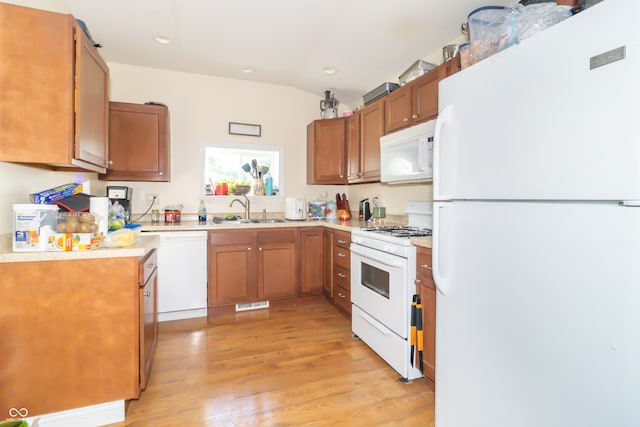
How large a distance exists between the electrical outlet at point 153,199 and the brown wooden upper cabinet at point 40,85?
6.15ft

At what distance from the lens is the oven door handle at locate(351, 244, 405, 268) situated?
2.02m

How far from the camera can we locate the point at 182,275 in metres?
2.93

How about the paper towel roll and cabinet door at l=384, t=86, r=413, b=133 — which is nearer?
the paper towel roll

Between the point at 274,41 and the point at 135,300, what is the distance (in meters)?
2.40

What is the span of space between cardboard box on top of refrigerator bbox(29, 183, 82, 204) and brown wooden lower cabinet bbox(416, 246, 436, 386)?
6.71 ft

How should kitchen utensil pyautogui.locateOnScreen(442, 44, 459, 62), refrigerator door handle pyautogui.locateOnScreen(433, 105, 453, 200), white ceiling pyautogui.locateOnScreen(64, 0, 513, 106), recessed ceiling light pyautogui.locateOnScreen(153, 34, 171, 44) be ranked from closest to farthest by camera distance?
refrigerator door handle pyautogui.locateOnScreen(433, 105, 453, 200), kitchen utensil pyautogui.locateOnScreen(442, 44, 459, 62), white ceiling pyautogui.locateOnScreen(64, 0, 513, 106), recessed ceiling light pyautogui.locateOnScreen(153, 34, 171, 44)

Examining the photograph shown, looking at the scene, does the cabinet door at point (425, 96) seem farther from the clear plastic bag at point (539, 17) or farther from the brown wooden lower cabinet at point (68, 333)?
the brown wooden lower cabinet at point (68, 333)

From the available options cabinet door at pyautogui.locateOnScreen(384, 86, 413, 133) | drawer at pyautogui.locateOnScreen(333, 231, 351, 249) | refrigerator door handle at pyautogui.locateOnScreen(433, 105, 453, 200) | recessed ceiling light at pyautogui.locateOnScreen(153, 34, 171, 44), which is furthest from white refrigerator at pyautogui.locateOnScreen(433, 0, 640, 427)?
recessed ceiling light at pyautogui.locateOnScreen(153, 34, 171, 44)

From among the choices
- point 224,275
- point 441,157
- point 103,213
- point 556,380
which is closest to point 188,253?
point 224,275

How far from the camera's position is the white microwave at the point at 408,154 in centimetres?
220

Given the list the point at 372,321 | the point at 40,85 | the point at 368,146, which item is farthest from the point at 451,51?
the point at 40,85

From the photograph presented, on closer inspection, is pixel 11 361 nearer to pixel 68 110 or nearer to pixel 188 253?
pixel 68 110

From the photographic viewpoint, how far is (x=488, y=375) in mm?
1210

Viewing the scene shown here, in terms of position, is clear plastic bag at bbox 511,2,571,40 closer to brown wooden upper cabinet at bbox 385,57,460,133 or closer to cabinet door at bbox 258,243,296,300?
brown wooden upper cabinet at bbox 385,57,460,133
